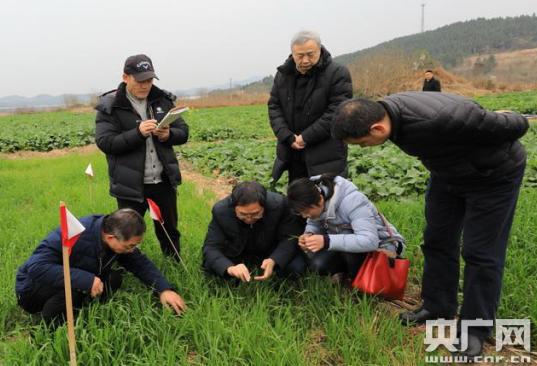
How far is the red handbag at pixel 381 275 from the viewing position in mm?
2791

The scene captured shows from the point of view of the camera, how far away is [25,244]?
4.09m

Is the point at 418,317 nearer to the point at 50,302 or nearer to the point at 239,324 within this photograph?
the point at 239,324

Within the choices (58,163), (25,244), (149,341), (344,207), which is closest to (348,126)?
(344,207)

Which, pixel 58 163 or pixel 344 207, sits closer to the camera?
pixel 344 207

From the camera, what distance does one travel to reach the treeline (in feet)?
269

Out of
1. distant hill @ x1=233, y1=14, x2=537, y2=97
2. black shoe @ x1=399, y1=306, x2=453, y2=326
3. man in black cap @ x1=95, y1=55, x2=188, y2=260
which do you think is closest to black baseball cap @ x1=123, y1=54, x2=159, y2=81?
man in black cap @ x1=95, y1=55, x2=188, y2=260

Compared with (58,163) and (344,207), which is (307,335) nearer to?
(344,207)

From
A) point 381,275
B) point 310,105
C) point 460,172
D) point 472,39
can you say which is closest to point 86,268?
point 381,275

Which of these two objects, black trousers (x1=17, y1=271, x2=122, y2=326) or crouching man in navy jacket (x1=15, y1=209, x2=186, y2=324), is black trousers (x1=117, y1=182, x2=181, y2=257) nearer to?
crouching man in navy jacket (x1=15, y1=209, x2=186, y2=324)

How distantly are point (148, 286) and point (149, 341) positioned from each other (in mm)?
485

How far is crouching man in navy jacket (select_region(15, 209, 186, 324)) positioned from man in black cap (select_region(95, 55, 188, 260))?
0.49m

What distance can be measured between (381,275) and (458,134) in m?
1.09

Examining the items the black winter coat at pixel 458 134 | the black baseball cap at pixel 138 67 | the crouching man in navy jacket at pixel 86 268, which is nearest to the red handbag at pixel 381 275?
the black winter coat at pixel 458 134

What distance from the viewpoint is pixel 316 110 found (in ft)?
11.6
